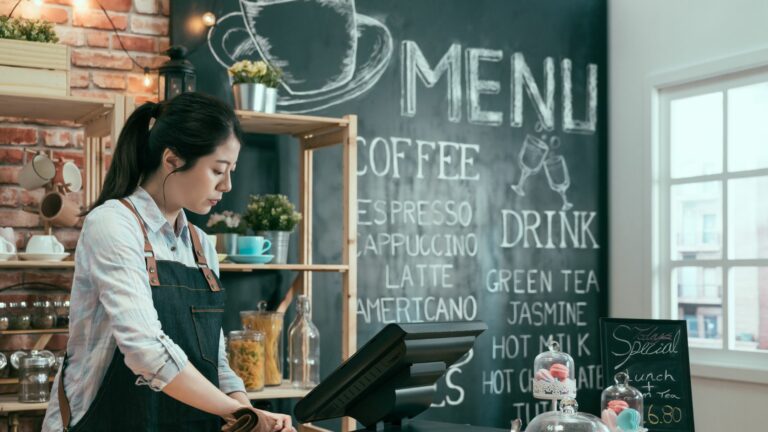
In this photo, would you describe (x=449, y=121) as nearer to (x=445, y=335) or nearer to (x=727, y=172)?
(x=727, y=172)

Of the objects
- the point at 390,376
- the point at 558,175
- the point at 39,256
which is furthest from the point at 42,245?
the point at 558,175

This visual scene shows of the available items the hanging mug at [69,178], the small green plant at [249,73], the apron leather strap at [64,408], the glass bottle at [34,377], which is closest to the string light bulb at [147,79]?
the small green plant at [249,73]

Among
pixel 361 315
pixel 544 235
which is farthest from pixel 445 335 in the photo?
pixel 544 235

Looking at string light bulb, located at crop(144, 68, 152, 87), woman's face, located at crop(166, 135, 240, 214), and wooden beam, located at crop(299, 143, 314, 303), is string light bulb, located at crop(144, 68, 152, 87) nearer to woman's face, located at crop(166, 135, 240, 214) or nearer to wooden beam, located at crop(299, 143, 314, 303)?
wooden beam, located at crop(299, 143, 314, 303)

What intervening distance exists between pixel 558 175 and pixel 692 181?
67 cm

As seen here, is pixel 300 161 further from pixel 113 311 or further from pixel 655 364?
pixel 113 311

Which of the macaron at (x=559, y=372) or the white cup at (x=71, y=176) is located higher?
the white cup at (x=71, y=176)

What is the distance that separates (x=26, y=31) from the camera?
3035 mm

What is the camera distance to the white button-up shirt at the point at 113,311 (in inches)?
72.1

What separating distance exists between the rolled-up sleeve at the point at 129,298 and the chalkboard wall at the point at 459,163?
6.25ft

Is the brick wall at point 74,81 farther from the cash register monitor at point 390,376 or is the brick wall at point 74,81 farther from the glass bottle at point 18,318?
the cash register monitor at point 390,376

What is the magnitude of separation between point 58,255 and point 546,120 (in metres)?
2.69

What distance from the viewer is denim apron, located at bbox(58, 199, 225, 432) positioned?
1954 millimetres

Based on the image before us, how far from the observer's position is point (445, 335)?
1782 mm
